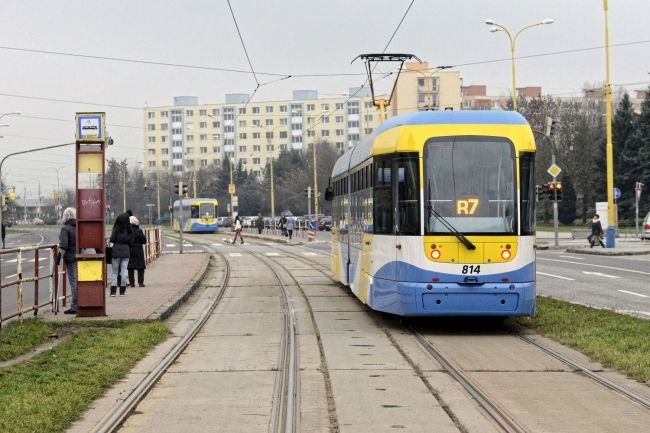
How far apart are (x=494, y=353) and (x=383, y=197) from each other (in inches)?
131

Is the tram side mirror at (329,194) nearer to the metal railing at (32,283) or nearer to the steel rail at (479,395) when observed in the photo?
the metal railing at (32,283)

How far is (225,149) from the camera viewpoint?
154375 mm

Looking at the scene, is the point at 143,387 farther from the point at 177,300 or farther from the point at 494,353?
the point at 177,300

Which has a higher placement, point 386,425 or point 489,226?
point 489,226

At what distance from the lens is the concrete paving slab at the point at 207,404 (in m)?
7.46

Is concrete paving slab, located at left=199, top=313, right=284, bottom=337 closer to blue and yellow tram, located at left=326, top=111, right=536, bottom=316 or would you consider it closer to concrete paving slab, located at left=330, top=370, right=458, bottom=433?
blue and yellow tram, located at left=326, top=111, right=536, bottom=316

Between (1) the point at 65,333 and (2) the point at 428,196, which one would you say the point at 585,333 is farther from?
(1) the point at 65,333

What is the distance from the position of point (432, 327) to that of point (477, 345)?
2.11 metres

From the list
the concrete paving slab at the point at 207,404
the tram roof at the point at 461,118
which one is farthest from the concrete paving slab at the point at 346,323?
the concrete paving slab at the point at 207,404

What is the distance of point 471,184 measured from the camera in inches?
519

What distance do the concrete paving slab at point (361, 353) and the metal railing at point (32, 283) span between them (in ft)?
14.5

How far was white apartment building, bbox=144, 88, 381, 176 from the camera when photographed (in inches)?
5871

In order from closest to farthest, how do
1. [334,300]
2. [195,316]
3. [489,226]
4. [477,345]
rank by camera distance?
[477,345], [489,226], [195,316], [334,300]

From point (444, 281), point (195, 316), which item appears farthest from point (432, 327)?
point (195, 316)
